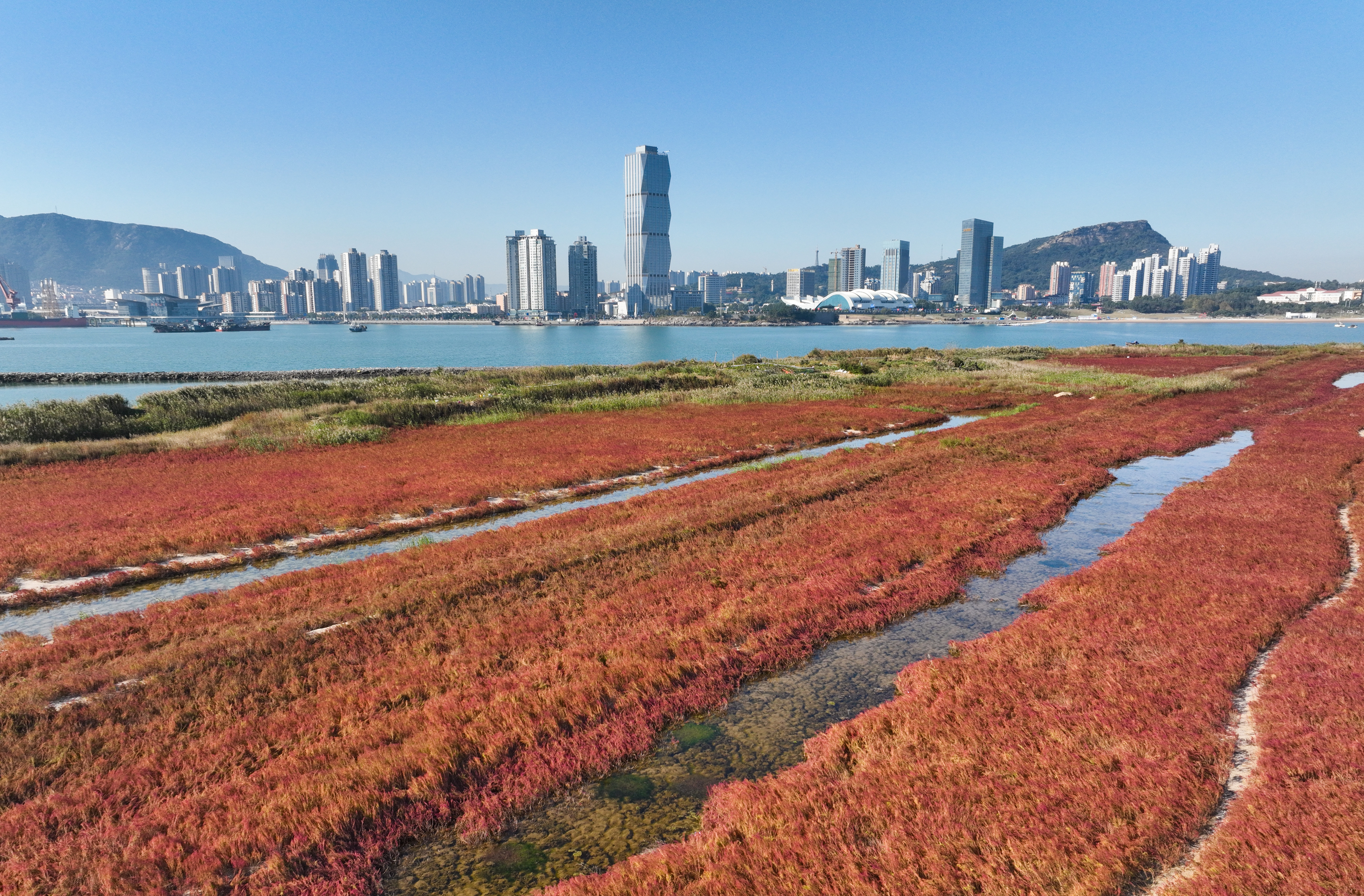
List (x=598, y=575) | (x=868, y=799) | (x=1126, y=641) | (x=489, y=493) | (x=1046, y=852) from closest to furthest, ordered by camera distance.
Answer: (x=1046, y=852)
(x=868, y=799)
(x=1126, y=641)
(x=598, y=575)
(x=489, y=493)

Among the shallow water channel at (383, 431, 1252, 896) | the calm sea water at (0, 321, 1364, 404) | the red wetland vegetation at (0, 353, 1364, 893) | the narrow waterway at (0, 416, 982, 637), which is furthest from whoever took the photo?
the calm sea water at (0, 321, 1364, 404)

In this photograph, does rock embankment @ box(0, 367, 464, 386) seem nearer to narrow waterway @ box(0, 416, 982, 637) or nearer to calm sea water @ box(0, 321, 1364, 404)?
calm sea water @ box(0, 321, 1364, 404)

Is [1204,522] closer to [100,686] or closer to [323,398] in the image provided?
[100,686]

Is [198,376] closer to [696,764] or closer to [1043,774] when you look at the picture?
[696,764]

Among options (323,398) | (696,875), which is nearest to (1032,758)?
(696,875)

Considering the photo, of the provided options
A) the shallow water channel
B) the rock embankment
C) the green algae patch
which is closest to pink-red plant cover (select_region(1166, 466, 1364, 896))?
the shallow water channel

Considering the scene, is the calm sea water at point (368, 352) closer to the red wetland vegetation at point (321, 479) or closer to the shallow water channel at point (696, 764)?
the red wetland vegetation at point (321, 479)

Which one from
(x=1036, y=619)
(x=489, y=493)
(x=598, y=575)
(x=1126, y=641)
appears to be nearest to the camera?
(x=1126, y=641)

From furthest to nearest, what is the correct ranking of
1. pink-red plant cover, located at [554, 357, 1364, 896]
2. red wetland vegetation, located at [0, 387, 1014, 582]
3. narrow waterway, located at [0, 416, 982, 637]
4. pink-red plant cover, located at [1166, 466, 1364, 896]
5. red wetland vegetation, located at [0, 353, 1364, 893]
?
red wetland vegetation, located at [0, 387, 1014, 582] < narrow waterway, located at [0, 416, 982, 637] < red wetland vegetation, located at [0, 353, 1364, 893] < pink-red plant cover, located at [554, 357, 1364, 896] < pink-red plant cover, located at [1166, 466, 1364, 896]
